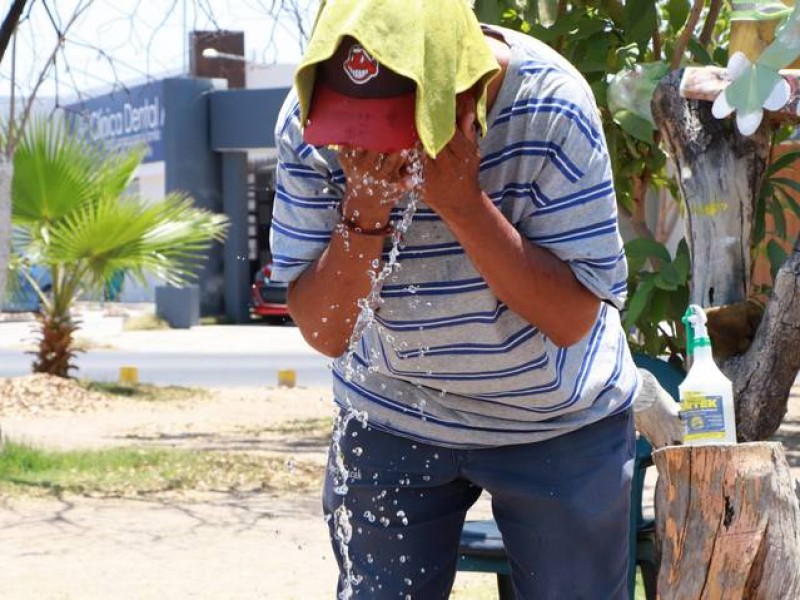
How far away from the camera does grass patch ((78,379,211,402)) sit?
11.6 meters

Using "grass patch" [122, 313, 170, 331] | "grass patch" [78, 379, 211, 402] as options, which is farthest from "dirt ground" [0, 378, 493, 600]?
"grass patch" [122, 313, 170, 331]

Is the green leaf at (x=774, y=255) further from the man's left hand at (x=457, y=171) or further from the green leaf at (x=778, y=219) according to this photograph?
the man's left hand at (x=457, y=171)

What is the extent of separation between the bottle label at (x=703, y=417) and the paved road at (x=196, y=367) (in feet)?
32.9

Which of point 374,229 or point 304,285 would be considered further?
point 304,285

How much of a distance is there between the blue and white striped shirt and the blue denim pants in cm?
4

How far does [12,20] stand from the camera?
6883mm

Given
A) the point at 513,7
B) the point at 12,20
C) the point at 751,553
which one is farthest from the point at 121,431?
the point at 751,553

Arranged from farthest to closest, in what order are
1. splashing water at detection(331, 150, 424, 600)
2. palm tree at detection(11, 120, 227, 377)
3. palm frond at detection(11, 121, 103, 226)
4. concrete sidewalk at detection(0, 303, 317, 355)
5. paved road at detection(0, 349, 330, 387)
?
concrete sidewalk at detection(0, 303, 317, 355) < paved road at detection(0, 349, 330, 387) < palm tree at detection(11, 120, 227, 377) < palm frond at detection(11, 121, 103, 226) < splashing water at detection(331, 150, 424, 600)

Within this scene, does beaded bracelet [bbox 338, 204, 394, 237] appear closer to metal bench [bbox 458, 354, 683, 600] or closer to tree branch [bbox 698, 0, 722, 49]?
metal bench [bbox 458, 354, 683, 600]

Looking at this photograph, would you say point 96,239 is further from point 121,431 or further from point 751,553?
point 751,553

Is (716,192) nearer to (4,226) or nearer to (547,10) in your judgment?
(547,10)

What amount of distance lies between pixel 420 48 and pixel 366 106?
0.09 metres

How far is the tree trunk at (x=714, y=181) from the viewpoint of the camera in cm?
379

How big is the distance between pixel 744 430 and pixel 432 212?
2088mm
